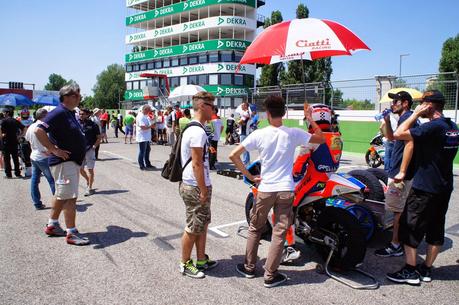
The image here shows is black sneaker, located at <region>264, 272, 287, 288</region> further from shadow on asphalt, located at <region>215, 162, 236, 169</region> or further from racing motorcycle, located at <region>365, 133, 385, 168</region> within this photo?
racing motorcycle, located at <region>365, 133, 385, 168</region>

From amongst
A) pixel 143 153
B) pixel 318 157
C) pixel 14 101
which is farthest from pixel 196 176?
pixel 14 101

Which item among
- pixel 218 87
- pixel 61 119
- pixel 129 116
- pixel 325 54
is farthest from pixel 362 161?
pixel 218 87

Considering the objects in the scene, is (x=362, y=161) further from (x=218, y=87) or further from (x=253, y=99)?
(x=218, y=87)

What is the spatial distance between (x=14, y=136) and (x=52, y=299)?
7.20 metres

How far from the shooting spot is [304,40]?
4438 mm

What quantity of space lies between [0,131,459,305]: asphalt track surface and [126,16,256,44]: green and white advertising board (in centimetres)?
4232

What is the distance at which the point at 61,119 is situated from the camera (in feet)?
14.9

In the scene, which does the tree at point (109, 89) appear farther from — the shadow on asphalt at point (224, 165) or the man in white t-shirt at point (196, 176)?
the man in white t-shirt at point (196, 176)

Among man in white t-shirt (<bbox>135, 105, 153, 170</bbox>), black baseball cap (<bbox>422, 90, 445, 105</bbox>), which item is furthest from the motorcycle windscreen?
man in white t-shirt (<bbox>135, 105, 153, 170</bbox>)

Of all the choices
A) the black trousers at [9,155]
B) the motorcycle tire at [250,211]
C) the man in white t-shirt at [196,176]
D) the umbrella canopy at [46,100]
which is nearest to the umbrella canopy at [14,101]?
the umbrella canopy at [46,100]

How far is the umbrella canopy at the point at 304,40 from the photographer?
4453 mm

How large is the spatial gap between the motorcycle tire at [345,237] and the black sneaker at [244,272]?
0.91m

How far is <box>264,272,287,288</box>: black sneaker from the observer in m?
3.55

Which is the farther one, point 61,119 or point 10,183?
point 10,183
